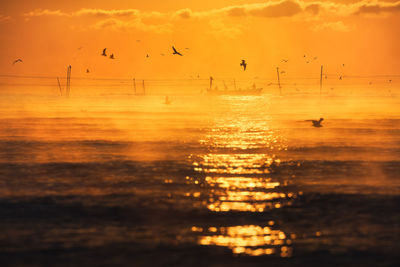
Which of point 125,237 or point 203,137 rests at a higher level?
point 125,237

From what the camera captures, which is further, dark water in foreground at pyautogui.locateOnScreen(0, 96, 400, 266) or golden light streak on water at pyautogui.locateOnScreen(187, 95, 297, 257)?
golden light streak on water at pyautogui.locateOnScreen(187, 95, 297, 257)

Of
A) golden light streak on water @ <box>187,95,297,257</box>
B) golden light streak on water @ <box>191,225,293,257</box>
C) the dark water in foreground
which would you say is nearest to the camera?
the dark water in foreground

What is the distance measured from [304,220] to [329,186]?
913 centimetres

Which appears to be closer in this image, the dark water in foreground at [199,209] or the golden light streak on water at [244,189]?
the dark water in foreground at [199,209]

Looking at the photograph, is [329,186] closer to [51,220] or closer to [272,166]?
[272,166]

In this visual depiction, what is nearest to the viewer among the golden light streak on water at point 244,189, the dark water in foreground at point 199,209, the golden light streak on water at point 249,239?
the dark water in foreground at point 199,209

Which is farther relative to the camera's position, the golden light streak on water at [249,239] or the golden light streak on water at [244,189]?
the golden light streak on water at [244,189]

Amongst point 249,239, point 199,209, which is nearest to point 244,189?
point 199,209

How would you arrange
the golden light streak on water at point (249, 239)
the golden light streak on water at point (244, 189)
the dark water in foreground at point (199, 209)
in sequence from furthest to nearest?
the golden light streak on water at point (244, 189)
the golden light streak on water at point (249, 239)
the dark water in foreground at point (199, 209)

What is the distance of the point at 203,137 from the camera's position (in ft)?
238

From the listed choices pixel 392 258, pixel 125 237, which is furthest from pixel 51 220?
pixel 392 258

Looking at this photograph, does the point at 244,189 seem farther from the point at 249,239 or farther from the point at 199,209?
the point at 249,239

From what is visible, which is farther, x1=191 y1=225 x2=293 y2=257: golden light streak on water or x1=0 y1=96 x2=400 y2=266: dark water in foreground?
x1=191 y1=225 x2=293 y2=257: golden light streak on water

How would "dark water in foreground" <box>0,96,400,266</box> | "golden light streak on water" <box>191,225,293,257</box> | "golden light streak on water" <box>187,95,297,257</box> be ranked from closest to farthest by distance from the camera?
"dark water in foreground" <box>0,96,400,266</box>
"golden light streak on water" <box>191,225,293,257</box>
"golden light streak on water" <box>187,95,297,257</box>
